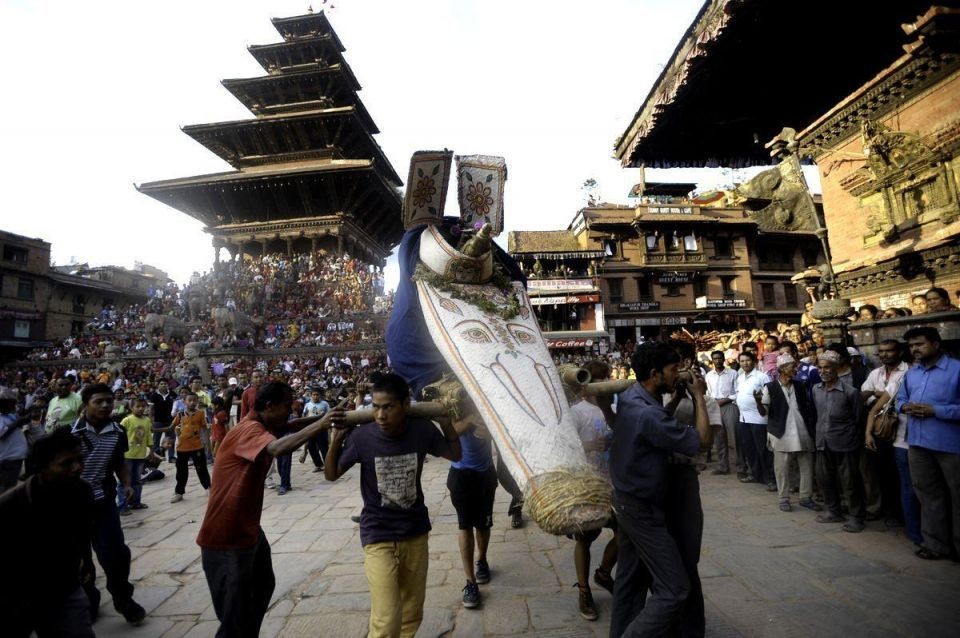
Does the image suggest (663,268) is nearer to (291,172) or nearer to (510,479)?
(291,172)

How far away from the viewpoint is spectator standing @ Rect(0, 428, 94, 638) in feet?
6.11

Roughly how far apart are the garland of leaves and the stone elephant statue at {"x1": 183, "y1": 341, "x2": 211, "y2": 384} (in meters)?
13.9

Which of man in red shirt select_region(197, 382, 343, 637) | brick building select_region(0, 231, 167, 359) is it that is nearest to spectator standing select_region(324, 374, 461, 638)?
man in red shirt select_region(197, 382, 343, 637)

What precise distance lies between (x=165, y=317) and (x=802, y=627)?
2141cm

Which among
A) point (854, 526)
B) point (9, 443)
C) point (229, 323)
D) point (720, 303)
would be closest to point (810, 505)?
point (854, 526)

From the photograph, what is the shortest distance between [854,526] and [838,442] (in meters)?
0.73

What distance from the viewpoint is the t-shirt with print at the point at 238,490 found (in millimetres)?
2266

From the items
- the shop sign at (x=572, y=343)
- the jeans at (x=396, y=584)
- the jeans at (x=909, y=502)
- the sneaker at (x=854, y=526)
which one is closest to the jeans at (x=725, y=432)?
the sneaker at (x=854, y=526)

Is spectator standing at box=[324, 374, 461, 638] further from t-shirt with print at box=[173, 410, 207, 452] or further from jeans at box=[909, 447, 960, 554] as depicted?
t-shirt with print at box=[173, 410, 207, 452]

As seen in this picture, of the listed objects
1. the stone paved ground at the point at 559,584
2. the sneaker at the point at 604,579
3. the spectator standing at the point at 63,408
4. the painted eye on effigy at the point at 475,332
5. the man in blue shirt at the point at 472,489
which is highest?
the painted eye on effigy at the point at 475,332

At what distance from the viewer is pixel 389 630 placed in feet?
6.82

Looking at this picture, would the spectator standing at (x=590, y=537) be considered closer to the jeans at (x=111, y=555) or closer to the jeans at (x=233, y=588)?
the jeans at (x=233, y=588)

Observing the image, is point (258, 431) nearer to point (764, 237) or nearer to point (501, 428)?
point (501, 428)

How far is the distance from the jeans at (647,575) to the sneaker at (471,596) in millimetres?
1003
